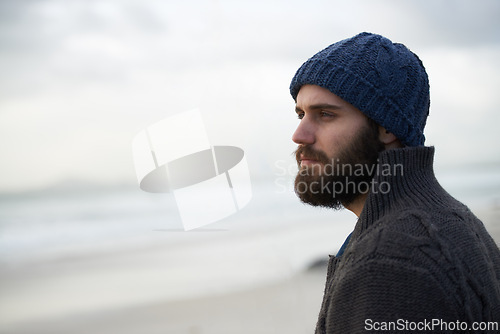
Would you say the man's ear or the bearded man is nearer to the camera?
the bearded man

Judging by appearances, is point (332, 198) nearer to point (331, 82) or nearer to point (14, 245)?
point (331, 82)

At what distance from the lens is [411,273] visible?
152cm

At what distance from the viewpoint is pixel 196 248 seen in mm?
8320

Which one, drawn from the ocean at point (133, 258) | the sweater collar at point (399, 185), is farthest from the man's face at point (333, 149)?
the ocean at point (133, 258)

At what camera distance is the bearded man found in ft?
5.00

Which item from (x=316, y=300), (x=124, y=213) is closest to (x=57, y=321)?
(x=316, y=300)

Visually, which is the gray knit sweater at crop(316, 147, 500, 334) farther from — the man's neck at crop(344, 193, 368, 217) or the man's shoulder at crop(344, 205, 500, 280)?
the man's neck at crop(344, 193, 368, 217)

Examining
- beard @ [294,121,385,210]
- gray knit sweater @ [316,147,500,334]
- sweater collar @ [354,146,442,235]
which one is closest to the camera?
gray knit sweater @ [316,147,500,334]

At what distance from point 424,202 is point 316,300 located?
4129 mm

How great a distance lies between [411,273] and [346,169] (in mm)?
631

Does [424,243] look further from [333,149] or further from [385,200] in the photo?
[333,149]

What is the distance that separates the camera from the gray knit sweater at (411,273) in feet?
4.93

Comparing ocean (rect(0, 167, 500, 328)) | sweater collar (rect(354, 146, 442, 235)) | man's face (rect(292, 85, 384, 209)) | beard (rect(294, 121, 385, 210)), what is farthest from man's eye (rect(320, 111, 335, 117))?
ocean (rect(0, 167, 500, 328))

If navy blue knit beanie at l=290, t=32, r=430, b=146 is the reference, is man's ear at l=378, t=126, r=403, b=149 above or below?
below
